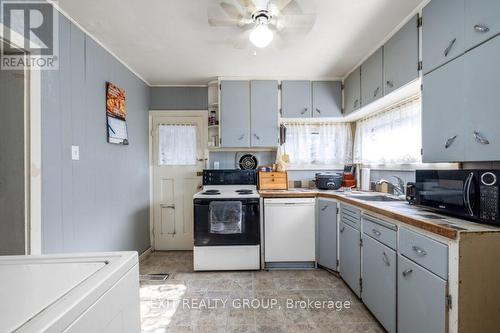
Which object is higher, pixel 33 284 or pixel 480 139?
pixel 480 139

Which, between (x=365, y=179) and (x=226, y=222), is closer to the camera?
(x=226, y=222)

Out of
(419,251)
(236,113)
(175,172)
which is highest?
(236,113)

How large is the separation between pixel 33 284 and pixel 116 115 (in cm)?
207

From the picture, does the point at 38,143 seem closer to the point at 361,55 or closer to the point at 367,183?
the point at 361,55

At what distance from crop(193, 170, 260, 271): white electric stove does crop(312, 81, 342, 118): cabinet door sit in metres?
1.43

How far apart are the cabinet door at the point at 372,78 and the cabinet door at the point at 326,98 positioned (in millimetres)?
514

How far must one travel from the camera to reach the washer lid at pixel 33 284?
526 millimetres

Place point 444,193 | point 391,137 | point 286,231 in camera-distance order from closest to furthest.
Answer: point 444,193 < point 391,137 < point 286,231

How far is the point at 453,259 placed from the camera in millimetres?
1083

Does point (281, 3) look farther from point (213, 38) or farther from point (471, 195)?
point (471, 195)

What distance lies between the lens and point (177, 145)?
332 cm

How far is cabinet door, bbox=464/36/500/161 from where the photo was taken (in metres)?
1.15

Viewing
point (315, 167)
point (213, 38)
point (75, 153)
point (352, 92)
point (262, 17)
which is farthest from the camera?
point (315, 167)

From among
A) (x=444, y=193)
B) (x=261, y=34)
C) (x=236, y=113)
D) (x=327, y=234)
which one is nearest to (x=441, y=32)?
(x=444, y=193)
